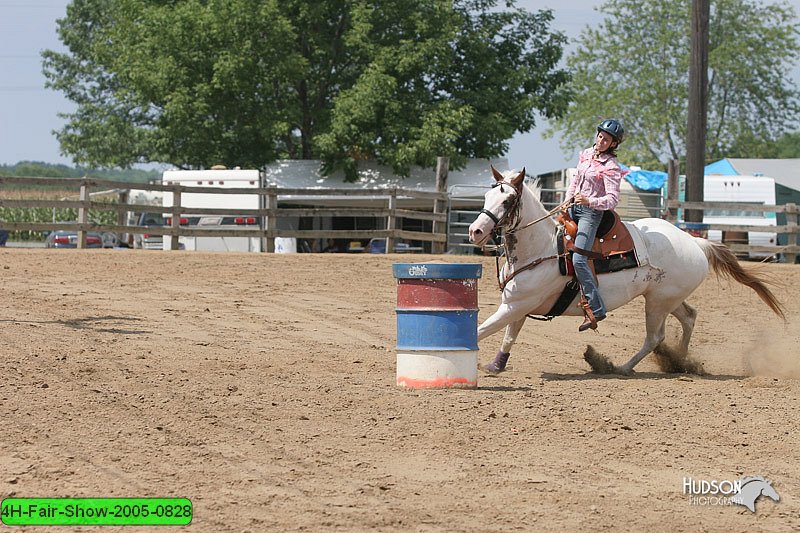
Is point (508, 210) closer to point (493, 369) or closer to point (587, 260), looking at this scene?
point (587, 260)

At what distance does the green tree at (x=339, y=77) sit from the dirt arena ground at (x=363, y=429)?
19042 millimetres

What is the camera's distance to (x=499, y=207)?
9.15 m

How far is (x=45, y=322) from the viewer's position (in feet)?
37.0

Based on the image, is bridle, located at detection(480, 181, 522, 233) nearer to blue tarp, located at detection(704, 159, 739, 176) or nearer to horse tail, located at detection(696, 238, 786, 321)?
horse tail, located at detection(696, 238, 786, 321)

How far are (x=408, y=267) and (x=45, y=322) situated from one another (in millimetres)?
4836

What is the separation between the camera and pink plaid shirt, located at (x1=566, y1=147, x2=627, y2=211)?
31.3ft

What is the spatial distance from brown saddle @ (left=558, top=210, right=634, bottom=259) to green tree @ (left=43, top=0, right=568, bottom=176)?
814 inches

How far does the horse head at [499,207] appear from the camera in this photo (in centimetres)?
886

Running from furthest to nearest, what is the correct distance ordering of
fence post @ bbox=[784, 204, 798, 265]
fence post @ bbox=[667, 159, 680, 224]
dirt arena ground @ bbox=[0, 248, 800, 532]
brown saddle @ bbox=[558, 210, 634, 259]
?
fence post @ bbox=[667, 159, 680, 224], fence post @ bbox=[784, 204, 798, 265], brown saddle @ bbox=[558, 210, 634, 259], dirt arena ground @ bbox=[0, 248, 800, 532]

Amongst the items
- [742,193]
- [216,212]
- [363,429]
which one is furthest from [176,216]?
[742,193]

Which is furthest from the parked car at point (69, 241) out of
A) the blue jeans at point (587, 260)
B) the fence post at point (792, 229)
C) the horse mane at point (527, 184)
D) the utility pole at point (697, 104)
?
the blue jeans at point (587, 260)

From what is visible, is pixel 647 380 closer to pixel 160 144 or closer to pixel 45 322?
pixel 45 322

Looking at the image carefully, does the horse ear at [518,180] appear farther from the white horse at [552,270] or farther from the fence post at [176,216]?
the fence post at [176,216]

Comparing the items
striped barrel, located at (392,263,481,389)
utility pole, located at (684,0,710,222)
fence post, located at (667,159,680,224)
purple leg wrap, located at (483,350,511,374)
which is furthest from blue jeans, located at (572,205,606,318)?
fence post, located at (667,159,680,224)
